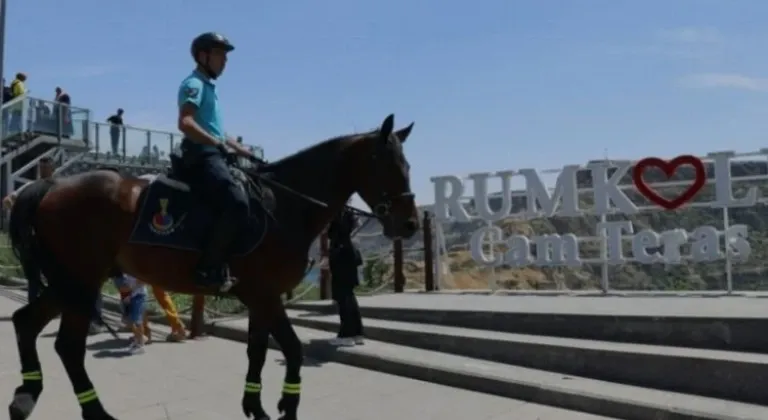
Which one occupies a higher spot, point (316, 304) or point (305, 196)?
point (305, 196)

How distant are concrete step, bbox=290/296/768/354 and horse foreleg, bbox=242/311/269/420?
387cm

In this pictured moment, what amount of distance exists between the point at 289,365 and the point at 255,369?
1.04ft

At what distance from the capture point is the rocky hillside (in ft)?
38.5

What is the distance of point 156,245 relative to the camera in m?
5.39

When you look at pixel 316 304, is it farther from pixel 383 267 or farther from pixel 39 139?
pixel 39 139

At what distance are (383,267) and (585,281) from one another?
7.65m

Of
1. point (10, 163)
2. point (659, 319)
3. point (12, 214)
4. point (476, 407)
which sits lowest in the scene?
point (476, 407)

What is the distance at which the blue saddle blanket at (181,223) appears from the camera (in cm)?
536

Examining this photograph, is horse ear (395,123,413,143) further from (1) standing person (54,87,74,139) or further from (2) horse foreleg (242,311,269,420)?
(1) standing person (54,87,74,139)

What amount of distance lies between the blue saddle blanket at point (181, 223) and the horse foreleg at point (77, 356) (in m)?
0.75

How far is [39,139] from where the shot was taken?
2431 cm

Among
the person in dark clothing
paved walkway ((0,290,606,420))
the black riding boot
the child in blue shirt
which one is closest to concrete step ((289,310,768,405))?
the person in dark clothing

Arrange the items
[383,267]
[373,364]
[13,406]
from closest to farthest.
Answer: [13,406], [373,364], [383,267]

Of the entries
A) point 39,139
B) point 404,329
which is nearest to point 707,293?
point 404,329
